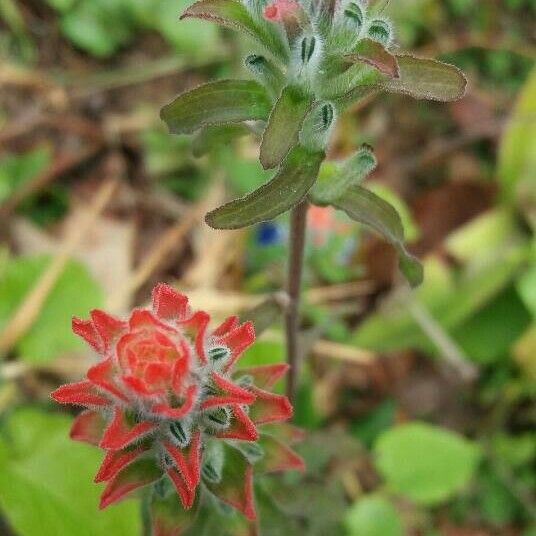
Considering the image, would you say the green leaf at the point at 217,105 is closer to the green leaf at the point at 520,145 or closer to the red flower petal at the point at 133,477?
the red flower petal at the point at 133,477

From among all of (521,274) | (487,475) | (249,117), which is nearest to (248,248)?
(521,274)

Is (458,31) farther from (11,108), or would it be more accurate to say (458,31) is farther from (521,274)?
(11,108)

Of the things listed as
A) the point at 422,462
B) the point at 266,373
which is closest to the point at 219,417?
the point at 266,373

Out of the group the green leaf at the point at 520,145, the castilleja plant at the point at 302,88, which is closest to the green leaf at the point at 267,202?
the castilleja plant at the point at 302,88

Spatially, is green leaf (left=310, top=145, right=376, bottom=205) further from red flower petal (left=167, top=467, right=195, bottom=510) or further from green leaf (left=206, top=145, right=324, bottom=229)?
red flower petal (left=167, top=467, right=195, bottom=510)

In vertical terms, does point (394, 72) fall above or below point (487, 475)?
above
